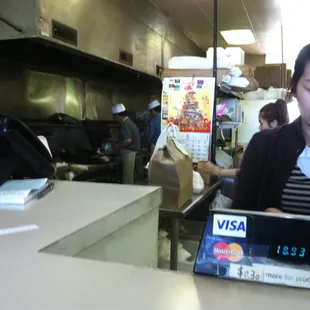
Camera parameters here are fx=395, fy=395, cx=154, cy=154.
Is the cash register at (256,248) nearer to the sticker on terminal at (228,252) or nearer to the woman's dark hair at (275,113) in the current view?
the sticker on terminal at (228,252)

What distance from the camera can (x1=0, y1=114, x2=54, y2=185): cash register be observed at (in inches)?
50.9

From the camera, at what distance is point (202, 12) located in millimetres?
6156

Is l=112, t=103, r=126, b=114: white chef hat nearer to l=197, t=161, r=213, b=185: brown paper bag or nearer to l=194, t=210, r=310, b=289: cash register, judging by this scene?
l=197, t=161, r=213, b=185: brown paper bag

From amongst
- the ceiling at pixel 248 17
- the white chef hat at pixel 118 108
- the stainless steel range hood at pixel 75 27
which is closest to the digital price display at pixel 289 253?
the stainless steel range hood at pixel 75 27

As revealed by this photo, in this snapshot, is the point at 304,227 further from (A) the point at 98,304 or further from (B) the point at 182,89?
(B) the point at 182,89

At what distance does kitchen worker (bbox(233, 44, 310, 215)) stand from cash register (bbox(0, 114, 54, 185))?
0.71m

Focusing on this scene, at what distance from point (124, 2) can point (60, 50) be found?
1510 millimetres

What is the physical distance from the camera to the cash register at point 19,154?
4.24 feet

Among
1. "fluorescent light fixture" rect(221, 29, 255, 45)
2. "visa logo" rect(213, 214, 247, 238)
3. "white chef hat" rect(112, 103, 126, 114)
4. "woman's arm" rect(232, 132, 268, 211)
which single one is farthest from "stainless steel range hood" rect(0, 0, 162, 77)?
"visa logo" rect(213, 214, 247, 238)

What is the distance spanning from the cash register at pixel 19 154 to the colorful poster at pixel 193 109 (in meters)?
1.81

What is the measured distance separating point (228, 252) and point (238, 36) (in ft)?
25.1

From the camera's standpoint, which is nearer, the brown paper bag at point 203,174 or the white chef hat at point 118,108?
the brown paper bag at point 203,174

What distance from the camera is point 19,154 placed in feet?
4.33

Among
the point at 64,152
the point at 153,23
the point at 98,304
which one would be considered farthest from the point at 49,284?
the point at 153,23
